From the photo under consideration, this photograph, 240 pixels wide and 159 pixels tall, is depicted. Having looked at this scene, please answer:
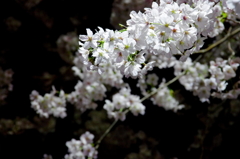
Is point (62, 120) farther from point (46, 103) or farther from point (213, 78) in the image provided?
point (213, 78)

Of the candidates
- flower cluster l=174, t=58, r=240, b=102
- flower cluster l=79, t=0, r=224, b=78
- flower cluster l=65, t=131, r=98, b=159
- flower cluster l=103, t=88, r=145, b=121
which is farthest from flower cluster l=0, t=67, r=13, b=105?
flower cluster l=79, t=0, r=224, b=78

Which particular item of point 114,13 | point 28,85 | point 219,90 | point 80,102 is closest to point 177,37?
point 219,90

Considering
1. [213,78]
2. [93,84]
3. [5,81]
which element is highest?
[5,81]

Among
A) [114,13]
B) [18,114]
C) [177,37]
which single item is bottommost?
[177,37]

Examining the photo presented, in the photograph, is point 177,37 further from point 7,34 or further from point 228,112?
point 7,34

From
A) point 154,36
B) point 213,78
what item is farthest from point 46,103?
point 154,36

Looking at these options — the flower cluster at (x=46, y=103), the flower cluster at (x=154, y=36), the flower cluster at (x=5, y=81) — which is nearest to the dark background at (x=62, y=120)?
the flower cluster at (x=5, y=81)
